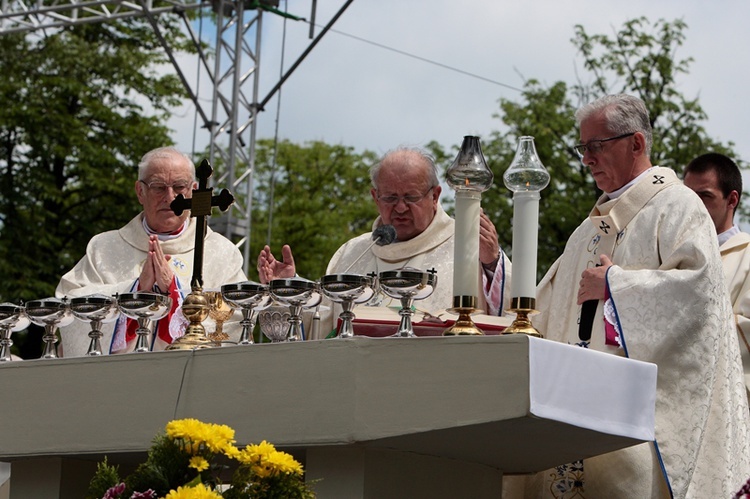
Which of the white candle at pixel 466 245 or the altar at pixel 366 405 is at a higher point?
the white candle at pixel 466 245

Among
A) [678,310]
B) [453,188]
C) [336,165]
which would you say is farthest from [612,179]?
[336,165]

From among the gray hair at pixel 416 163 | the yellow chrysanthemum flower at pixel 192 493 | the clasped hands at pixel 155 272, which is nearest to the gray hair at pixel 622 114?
the gray hair at pixel 416 163

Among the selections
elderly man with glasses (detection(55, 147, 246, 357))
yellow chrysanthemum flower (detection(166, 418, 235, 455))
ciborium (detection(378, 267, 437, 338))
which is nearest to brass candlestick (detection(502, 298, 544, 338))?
ciborium (detection(378, 267, 437, 338))

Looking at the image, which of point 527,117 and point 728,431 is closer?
point 728,431

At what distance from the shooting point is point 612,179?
214 inches

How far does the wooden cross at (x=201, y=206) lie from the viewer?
15.6 feet

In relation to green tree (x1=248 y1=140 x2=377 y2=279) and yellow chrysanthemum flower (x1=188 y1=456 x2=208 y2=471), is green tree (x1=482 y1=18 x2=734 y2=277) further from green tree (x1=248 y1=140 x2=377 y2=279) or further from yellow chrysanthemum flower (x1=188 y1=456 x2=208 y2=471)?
yellow chrysanthemum flower (x1=188 y1=456 x2=208 y2=471)

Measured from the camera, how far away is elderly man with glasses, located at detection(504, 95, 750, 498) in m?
4.68

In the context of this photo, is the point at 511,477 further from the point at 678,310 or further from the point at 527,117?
the point at 527,117

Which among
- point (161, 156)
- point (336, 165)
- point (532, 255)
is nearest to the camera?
point (532, 255)

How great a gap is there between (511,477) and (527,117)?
55.5 ft

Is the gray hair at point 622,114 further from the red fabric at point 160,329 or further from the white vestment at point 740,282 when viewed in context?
the red fabric at point 160,329

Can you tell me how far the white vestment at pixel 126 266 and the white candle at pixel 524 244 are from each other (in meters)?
2.28

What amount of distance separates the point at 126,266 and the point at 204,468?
347 cm
